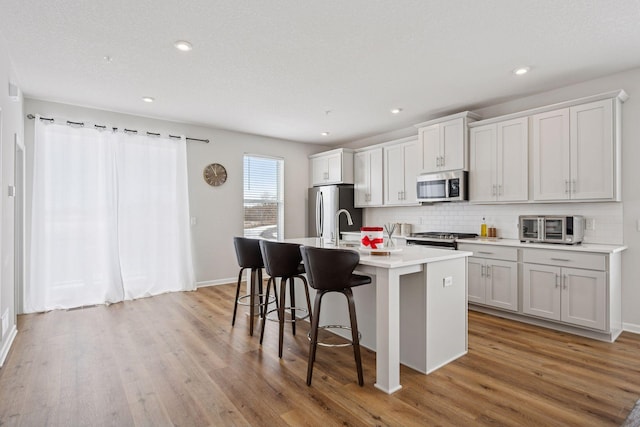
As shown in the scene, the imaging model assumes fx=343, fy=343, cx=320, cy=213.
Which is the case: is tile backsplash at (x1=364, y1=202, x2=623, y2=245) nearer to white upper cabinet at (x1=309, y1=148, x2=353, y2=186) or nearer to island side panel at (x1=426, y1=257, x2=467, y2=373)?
white upper cabinet at (x1=309, y1=148, x2=353, y2=186)

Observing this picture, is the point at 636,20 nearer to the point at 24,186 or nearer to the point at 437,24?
the point at 437,24

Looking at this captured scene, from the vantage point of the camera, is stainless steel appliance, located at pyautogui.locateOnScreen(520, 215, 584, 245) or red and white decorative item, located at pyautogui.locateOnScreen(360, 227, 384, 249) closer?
red and white decorative item, located at pyautogui.locateOnScreen(360, 227, 384, 249)

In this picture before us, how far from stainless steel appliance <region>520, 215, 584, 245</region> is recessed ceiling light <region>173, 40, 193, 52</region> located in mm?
3807

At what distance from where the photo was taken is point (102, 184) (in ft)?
15.1

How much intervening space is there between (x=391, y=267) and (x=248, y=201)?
14.0 feet

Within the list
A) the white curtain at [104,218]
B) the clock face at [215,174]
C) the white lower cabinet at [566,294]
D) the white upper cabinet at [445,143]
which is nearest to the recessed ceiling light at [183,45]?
the white curtain at [104,218]

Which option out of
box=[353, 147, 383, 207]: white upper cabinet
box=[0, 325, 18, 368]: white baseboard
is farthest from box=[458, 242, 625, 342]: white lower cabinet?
box=[0, 325, 18, 368]: white baseboard

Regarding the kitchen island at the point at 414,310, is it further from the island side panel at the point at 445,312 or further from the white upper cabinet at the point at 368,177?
the white upper cabinet at the point at 368,177

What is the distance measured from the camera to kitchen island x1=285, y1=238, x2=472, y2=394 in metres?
2.31

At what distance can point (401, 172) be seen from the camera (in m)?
5.47

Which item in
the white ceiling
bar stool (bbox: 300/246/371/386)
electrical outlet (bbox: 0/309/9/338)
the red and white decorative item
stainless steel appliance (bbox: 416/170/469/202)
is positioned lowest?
electrical outlet (bbox: 0/309/9/338)

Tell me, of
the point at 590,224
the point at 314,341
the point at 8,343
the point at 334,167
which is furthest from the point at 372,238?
the point at 334,167

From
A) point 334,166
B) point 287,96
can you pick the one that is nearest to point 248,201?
point 334,166

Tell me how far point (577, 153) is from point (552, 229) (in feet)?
2.69
